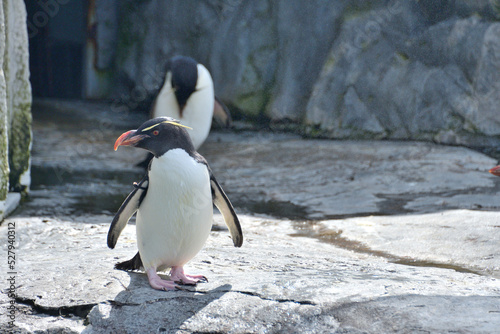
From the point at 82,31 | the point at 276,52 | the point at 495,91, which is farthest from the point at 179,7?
the point at 495,91

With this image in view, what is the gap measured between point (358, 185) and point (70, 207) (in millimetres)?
2316

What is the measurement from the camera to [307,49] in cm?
762

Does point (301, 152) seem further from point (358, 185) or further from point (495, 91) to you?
point (495, 91)

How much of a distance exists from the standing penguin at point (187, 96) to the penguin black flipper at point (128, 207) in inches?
126

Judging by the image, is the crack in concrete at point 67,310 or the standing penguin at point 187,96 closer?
the crack in concrete at point 67,310

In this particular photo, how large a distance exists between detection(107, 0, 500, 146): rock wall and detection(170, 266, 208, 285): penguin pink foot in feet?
15.5

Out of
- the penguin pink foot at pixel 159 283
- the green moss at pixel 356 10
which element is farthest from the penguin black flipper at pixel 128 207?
the green moss at pixel 356 10

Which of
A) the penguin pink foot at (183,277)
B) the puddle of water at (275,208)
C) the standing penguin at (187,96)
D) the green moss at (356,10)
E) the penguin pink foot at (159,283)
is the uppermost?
the green moss at (356,10)

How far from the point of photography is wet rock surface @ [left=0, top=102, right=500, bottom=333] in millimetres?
2043

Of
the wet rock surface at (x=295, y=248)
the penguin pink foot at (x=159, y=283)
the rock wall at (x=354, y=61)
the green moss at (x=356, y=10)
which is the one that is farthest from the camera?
the green moss at (x=356, y=10)

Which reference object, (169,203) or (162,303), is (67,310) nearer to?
(162,303)

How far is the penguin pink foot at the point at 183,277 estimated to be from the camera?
2336 millimetres

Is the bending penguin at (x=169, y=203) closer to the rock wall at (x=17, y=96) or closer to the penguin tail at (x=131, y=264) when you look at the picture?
the penguin tail at (x=131, y=264)

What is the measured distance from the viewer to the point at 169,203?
2.34 m
